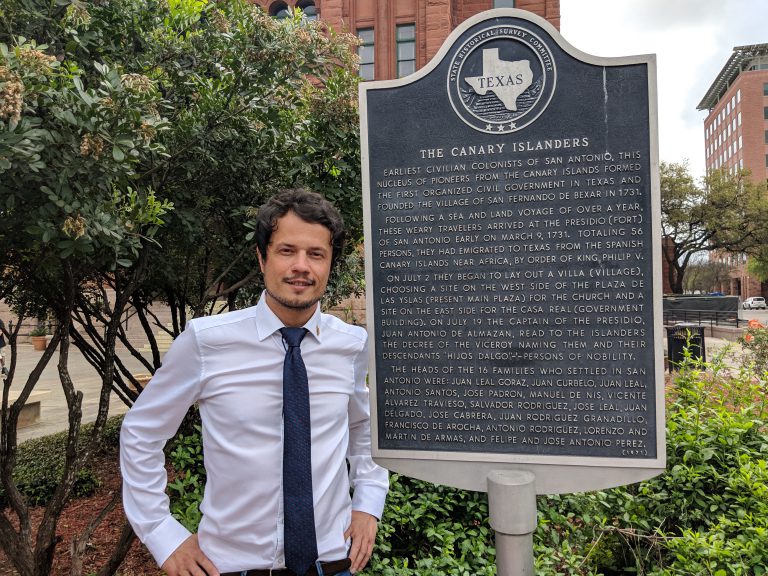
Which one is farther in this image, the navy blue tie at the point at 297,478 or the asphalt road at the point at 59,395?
the asphalt road at the point at 59,395

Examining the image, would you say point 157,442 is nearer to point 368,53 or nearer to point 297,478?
point 297,478

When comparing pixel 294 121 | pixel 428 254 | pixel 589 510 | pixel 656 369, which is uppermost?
pixel 294 121

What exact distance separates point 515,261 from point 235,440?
144cm

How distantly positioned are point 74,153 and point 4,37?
4.15ft

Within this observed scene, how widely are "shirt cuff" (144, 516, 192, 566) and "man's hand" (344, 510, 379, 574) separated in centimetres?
62

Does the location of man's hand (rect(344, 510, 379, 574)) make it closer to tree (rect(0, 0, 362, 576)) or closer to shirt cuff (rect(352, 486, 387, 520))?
shirt cuff (rect(352, 486, 387, 520))

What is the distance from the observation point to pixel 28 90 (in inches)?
104

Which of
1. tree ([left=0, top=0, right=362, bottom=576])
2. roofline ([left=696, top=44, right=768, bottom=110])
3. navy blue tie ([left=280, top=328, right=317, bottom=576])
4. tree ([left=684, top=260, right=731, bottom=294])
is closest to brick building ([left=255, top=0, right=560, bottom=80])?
tree ([left=0, top=0, right=362, bottom=576])

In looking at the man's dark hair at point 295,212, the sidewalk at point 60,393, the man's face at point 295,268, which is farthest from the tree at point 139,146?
the sidewalk at point 60,393

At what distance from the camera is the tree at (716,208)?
94.1 ft

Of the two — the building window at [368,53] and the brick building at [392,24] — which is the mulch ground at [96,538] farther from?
the building window at [368,53]

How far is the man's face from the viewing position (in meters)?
2.10

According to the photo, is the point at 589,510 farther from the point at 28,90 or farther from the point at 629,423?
the point at 28,90

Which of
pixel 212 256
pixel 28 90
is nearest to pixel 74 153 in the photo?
pixel 28 90
